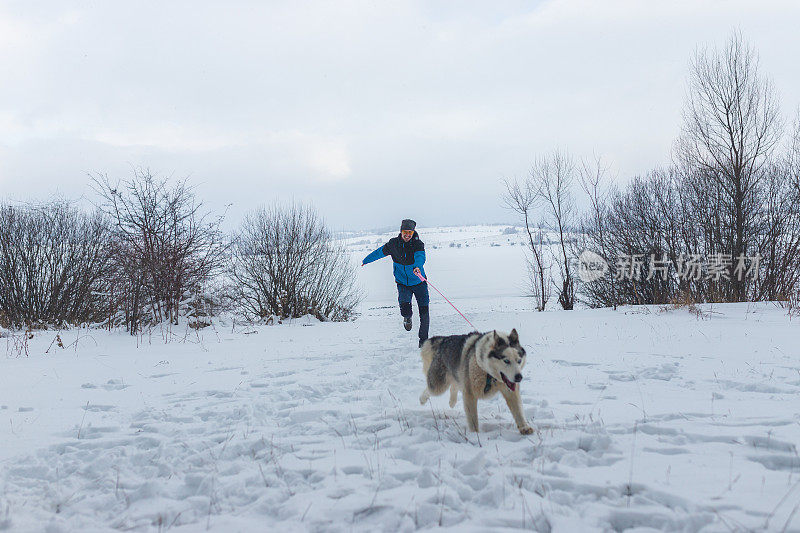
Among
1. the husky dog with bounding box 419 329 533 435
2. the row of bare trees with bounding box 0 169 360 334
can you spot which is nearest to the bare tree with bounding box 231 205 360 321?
the row of bare trees with bounding box 0 169 360 334

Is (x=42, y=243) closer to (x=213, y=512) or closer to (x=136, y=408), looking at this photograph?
(x=136, y=408)

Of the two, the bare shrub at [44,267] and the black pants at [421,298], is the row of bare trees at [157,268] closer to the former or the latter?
the bare shrub at [44,267]

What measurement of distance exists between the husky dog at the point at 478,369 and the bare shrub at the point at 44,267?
17823 mm

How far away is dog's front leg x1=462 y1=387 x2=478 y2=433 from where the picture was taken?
13.3ft

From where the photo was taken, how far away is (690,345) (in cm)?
785

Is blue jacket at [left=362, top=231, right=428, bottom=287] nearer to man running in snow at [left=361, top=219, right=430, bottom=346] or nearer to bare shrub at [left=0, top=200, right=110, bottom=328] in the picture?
man running in snow at [left=361, top=219, right=430, bottom=346]

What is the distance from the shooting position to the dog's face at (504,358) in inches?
152

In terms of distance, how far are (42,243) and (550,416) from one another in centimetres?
2290

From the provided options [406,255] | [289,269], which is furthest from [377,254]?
[289,269]

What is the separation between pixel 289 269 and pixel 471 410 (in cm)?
1686

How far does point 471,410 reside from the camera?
13.4ft

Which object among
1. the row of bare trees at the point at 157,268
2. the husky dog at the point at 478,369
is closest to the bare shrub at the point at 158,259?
the row of bare trees at the point at 157,268

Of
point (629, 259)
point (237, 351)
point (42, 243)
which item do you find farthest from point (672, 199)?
point (42, 243)

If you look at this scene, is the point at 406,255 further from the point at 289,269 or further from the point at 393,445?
the point at 289,269
